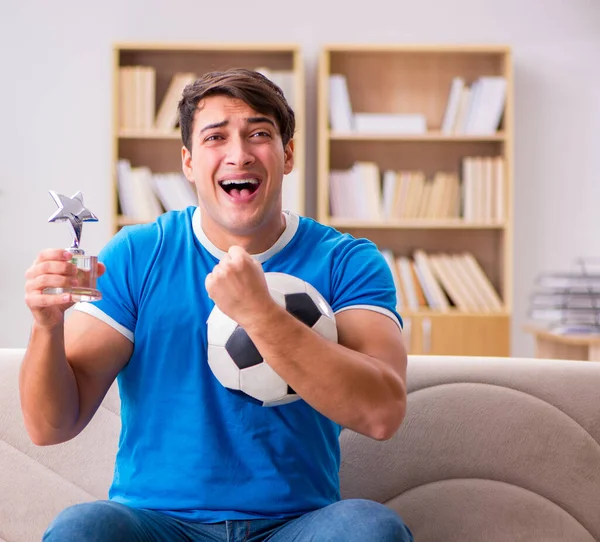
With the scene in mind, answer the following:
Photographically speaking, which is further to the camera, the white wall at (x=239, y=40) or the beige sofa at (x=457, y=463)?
the white wall at (x=239, y=40)

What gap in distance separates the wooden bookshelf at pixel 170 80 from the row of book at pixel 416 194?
241 mm

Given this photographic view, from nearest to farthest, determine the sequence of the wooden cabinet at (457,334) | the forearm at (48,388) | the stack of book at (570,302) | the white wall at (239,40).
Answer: the forearm at (48,388) < the stack of book at (570,302) < the wooden cabinet at (457,334) < the white wall at (239,40)

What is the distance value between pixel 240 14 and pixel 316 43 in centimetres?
43

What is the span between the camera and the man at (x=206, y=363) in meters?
1.21

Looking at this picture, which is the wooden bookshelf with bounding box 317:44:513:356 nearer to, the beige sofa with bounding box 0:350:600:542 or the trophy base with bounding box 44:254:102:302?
the beige sofa with bounding box 0:350:600:542

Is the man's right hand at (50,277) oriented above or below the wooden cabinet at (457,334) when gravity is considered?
above

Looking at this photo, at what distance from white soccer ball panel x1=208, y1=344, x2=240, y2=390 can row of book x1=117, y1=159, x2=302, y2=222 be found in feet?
9.24

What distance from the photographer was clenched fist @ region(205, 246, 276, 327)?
1.17 metres

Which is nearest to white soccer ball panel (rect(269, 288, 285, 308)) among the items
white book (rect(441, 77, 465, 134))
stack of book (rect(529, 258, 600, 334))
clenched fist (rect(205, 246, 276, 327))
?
clenched fist (rect(205, 246, 276, 327))

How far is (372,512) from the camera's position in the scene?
4.00 feet

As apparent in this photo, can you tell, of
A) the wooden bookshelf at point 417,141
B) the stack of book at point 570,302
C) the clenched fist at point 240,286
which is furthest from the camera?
the wooden bookshelf at point 417,141

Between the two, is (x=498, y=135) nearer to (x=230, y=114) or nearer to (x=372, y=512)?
(x=230, y=114)

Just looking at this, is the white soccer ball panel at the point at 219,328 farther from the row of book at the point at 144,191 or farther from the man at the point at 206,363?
the row of book at the point at 144,191

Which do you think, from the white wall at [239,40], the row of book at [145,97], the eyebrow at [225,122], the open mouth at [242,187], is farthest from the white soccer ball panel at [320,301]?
the white wall at [239,40]
